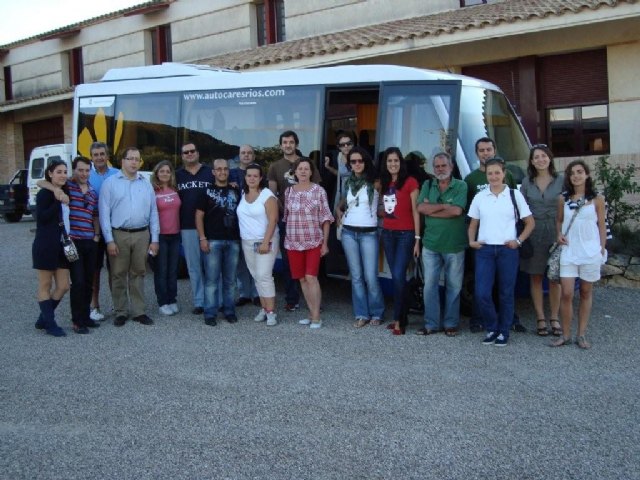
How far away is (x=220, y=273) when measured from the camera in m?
8.09

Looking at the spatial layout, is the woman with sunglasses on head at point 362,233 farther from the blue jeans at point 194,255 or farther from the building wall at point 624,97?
the building wall at point 624,97

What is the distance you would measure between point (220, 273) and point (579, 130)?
8.18m

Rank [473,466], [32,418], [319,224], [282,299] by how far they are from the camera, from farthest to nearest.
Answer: [282,299] → [319,224] → [32,418] → [473,466]

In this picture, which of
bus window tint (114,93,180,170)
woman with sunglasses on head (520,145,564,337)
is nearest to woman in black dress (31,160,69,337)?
bus window tint (114,93,180,170)

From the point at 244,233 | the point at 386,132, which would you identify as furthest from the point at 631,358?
the point at 244,233

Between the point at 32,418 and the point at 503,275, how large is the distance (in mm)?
4133

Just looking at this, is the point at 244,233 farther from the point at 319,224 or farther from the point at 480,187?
the point at 480,187

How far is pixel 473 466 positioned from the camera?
4.13 metres

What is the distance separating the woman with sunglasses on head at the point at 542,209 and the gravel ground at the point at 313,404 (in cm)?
42

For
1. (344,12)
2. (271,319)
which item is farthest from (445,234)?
(344,12)

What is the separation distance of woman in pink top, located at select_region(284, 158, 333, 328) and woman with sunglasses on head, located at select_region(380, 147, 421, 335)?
649 millimetres

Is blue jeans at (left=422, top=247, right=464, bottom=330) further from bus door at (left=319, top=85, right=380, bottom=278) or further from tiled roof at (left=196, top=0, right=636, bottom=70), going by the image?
tiled roof at (left=196, top=0, right=636, bottom=70)

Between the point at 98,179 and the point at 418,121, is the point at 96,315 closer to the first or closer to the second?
the point at 98,179

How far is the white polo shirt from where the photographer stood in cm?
668
